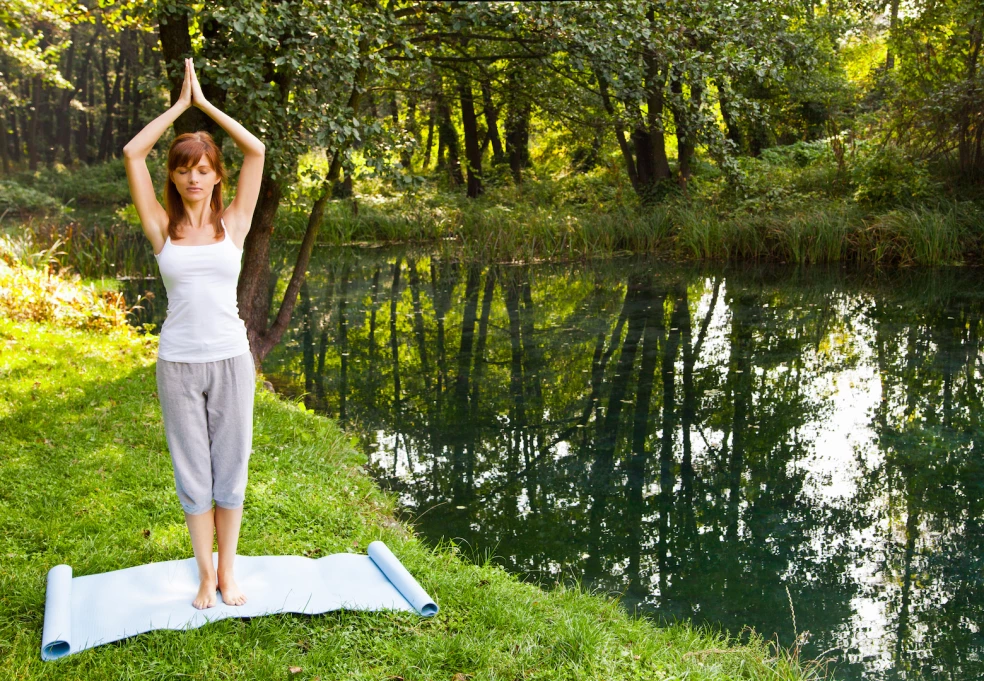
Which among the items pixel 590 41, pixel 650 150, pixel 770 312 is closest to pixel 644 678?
pixel 590 41

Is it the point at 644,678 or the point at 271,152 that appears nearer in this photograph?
the point at 644,678

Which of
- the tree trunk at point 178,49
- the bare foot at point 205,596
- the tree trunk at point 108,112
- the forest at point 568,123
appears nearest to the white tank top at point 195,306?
the bare foot at point 205,596

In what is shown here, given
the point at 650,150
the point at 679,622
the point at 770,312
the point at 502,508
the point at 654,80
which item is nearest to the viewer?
the point at 679,622

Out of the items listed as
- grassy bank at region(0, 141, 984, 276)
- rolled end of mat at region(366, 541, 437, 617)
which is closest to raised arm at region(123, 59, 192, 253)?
rolled end of mat at region(366, 541, 437, 617)

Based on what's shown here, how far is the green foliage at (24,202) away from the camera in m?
25.4

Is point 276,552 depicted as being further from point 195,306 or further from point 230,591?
point 195,306

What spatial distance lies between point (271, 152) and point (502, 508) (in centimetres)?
284

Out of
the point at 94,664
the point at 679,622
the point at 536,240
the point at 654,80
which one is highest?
the point at 654,80

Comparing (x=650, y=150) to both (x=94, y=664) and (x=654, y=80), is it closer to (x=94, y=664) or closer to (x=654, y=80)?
(x=654, y=80)

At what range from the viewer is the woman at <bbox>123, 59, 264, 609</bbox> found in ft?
10.1

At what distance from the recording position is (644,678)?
10.6 feet

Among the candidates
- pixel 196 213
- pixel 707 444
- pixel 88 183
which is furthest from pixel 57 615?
pixel 88 183

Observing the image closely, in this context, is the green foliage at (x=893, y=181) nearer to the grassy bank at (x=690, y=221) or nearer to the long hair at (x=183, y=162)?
the grassy bank at (x=690, y=221)

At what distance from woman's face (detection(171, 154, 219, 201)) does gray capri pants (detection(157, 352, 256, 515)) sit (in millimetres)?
596
